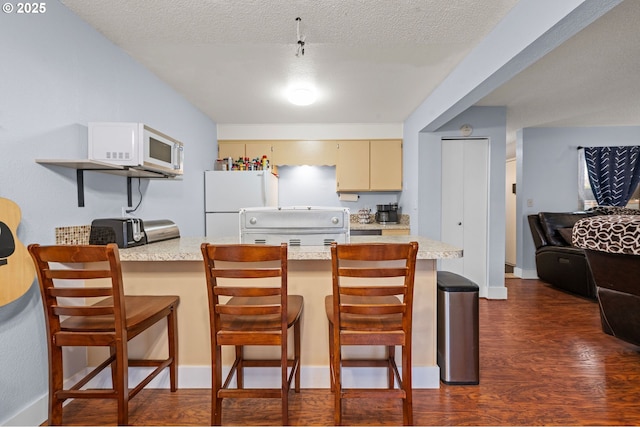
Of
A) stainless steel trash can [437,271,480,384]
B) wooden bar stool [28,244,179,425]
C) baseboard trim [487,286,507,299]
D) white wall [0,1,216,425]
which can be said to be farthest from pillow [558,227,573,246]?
white wall [0,1,216,425]

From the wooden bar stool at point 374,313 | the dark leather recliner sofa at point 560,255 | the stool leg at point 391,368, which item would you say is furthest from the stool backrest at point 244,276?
the dark leather recliner sofa at point 560,255

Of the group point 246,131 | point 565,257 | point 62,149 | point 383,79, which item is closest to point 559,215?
point 565,257

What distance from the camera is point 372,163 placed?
4.09 meters

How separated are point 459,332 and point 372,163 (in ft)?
9.07

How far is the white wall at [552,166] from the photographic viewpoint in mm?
4324

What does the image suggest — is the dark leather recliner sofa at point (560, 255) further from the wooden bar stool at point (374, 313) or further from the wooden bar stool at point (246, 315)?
the wooden bar stool at point (246, 315)

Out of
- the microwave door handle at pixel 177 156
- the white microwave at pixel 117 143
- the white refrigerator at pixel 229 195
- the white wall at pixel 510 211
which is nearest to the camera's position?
the white microwave at pixel 117 143

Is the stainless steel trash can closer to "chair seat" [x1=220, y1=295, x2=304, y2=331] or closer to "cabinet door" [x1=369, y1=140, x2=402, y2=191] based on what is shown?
"chair seat" [x1=220, y1=295, x2=304, y2=331]

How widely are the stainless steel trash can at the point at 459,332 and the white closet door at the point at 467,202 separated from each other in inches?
74.4

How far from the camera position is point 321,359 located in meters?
1.78

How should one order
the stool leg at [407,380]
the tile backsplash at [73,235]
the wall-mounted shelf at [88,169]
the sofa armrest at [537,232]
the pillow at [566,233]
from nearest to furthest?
1. the stool leg at [407,380]
2. the wall-mounted shelf at [88,169]
3. the tile backsplash at [73,235]
4. the pillow at [566,233]
5. the sofa armrest at [537,232]

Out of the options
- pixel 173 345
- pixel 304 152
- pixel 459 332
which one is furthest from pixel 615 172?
pixel 173 345

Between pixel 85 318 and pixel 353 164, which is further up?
pixel 353 164

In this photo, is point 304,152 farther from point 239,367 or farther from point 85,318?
point 85,318
